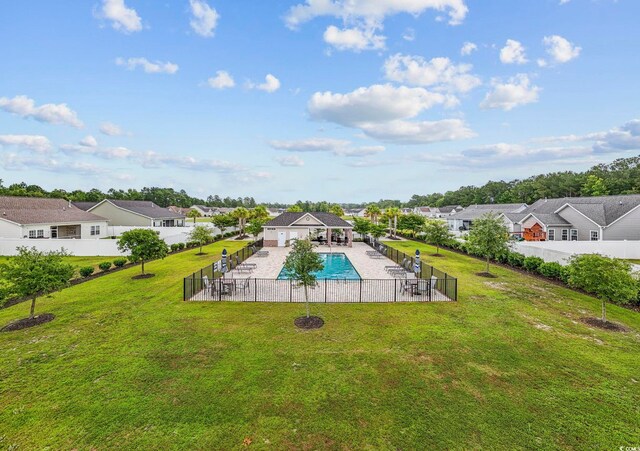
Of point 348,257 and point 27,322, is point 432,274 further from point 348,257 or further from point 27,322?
point 27,322

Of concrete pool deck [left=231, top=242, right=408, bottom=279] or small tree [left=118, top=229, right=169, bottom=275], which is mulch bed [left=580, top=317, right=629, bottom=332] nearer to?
concrete pool deck [left=231, top=242, right=408, bottom=279]

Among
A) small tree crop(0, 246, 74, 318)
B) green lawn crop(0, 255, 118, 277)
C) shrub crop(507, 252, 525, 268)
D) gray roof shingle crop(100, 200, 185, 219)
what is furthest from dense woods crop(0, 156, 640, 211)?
small tree crop(0, 246, 74, 318)

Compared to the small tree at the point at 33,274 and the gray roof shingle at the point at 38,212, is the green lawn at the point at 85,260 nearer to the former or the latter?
the gray roof shingle at the point at 38,212

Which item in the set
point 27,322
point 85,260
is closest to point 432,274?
point 27,322

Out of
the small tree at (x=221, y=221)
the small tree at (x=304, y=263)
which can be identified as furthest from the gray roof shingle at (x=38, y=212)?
the small tree at (x=304, y=263)

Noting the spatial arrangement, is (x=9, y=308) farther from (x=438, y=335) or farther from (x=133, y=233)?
(x=438, y=335)

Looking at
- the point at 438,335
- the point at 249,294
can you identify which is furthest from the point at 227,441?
the point at 249,294
